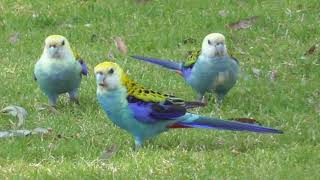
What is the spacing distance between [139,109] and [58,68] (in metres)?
1.28

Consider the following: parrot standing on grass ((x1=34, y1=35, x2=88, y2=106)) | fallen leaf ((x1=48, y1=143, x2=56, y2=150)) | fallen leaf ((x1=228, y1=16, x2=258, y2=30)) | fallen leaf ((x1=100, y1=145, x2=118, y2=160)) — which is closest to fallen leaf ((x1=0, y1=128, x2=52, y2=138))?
fallen leaf ((x1=48, y1=143, x2=56, y2=150))

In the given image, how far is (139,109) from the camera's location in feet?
21.6

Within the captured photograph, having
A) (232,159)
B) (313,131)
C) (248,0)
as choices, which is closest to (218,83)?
(313,131)

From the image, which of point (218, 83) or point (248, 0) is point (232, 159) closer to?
point (218, 83)

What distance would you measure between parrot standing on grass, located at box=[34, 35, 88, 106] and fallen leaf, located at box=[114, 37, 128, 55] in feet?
8.61

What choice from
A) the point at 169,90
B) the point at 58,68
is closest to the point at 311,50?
the point at 169,90

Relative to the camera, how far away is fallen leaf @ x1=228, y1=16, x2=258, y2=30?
11.0 m

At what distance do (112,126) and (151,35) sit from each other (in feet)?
11.4

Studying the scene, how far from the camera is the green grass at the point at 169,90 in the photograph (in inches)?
245

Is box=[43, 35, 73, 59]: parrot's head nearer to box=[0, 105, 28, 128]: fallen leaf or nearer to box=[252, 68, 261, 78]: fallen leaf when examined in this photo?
box=[0, 105, 28, 128]: fallen leaf

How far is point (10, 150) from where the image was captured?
271 inches

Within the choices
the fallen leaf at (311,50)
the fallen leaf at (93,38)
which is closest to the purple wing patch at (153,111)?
the fallen leaf at (311,50)

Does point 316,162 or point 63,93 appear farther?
point 63,93

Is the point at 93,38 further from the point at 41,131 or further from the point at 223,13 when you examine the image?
the point at 41,131
